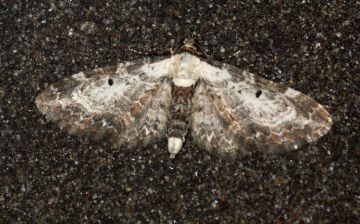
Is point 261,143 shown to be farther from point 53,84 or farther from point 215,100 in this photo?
point 53,84

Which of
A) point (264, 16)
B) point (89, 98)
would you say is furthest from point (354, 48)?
point (89, 98)

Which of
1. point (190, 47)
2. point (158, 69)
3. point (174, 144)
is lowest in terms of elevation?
point (174, 144)

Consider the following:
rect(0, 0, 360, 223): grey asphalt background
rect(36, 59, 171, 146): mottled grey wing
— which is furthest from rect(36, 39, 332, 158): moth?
rect(0, 0, 360, 223): grey asphalt background

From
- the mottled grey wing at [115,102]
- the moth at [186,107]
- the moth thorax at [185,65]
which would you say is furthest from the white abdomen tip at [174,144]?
the moth thorax at [185,65]

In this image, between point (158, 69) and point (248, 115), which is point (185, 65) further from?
point (248, 115)

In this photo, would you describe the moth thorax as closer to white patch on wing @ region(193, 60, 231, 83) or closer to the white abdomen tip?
white patch on wing @ region(193, 60, 231, 83)

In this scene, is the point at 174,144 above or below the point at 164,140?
above

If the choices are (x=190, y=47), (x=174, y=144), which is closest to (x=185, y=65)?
(x=190, y=47)

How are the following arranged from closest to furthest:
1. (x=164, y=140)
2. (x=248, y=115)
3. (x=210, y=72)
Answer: (x=248, y=115)
(x=210, y=72)
(x=164, y=140)
